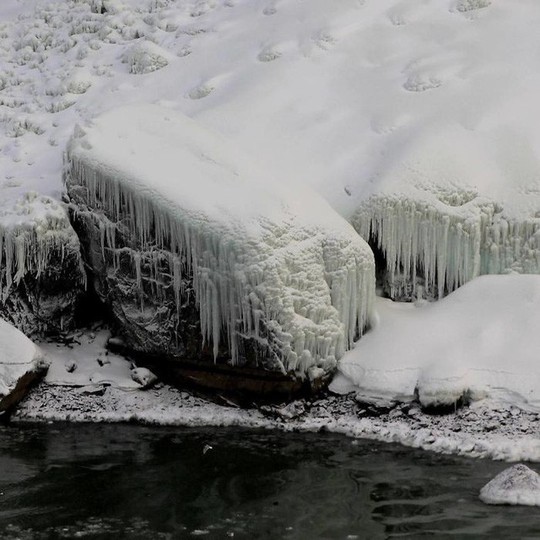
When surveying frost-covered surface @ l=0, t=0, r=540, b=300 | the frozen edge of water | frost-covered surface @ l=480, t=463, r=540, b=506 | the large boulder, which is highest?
frost-covered surface @ l=0, t=0, r=540, b=300

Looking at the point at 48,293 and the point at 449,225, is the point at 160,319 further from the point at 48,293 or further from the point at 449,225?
the point at 449,225

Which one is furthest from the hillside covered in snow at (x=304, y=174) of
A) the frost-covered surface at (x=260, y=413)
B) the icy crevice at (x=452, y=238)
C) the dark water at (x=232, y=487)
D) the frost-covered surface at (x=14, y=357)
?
the dark water at (x=232, y=487)

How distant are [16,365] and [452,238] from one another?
4332mm

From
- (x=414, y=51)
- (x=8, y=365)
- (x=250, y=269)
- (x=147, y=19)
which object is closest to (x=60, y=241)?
(x=8, y=365)

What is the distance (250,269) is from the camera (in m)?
7.82

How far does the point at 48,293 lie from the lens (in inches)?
352

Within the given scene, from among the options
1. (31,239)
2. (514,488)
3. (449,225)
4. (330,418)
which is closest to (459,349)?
(330,418)

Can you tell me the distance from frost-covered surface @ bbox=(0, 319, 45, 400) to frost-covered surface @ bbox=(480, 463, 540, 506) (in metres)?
4.28

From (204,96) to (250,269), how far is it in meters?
4.41

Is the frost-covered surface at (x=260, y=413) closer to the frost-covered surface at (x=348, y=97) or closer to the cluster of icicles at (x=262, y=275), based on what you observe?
the cluster of icicles at (x=262, y=275)

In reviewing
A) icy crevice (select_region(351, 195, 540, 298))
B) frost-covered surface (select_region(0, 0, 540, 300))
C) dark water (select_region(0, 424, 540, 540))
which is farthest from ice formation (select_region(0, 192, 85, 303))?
icy crevice (select_region(351, 195, 540, 298))

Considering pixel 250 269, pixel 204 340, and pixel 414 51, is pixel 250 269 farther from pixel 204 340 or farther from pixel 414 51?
pixel 414 51

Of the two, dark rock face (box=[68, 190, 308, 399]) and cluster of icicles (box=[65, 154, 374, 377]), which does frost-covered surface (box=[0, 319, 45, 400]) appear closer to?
dark rock face (box=[68, 190, 308, 399])

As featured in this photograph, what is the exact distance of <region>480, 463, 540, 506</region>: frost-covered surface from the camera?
608cm
